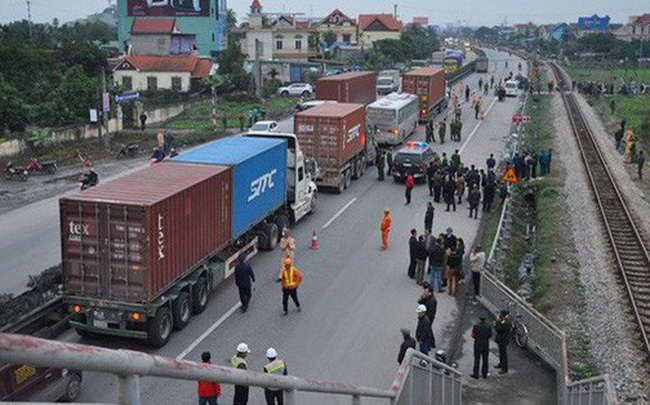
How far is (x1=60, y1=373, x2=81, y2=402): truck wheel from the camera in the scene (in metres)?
11.7

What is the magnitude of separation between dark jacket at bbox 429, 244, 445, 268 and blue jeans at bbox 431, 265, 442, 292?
119mm

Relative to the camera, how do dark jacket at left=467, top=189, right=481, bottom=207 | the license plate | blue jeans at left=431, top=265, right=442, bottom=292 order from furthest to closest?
dark jacket at left=467, top=189, right=481, bottom=207 → blue jeans at left=431, top=265, right=442, bottom=292 → the license plate

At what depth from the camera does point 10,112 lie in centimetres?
3841

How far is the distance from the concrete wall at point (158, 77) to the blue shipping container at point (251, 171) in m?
46.2

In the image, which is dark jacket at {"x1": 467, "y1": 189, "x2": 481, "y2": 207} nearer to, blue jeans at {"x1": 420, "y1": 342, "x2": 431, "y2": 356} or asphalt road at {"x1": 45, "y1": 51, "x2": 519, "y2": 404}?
asphalt road at {"x1": 45, "y1": 51, "x2": 519, "y2": 404}

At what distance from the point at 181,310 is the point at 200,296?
3.50ft

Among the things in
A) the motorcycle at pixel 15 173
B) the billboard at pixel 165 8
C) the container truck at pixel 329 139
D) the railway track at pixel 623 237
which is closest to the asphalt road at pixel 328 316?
the container truck at pixel 329 139

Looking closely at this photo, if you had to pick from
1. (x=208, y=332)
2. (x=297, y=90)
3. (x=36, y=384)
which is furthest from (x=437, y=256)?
(x=297, y=90)

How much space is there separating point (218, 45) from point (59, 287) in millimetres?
90637

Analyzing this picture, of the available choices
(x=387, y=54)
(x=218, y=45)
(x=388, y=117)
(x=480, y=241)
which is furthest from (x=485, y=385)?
(x=387, y=54)

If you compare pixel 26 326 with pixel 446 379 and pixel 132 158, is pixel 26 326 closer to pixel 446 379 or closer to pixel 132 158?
pixel 446 379

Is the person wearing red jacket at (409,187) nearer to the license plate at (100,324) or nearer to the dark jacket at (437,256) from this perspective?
the dark jacket at (437,256)

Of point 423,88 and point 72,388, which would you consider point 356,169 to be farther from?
point 72,388

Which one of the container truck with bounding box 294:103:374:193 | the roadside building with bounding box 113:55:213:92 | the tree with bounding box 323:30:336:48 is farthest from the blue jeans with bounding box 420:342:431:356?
the tree with bounding box 323:30:336:48
